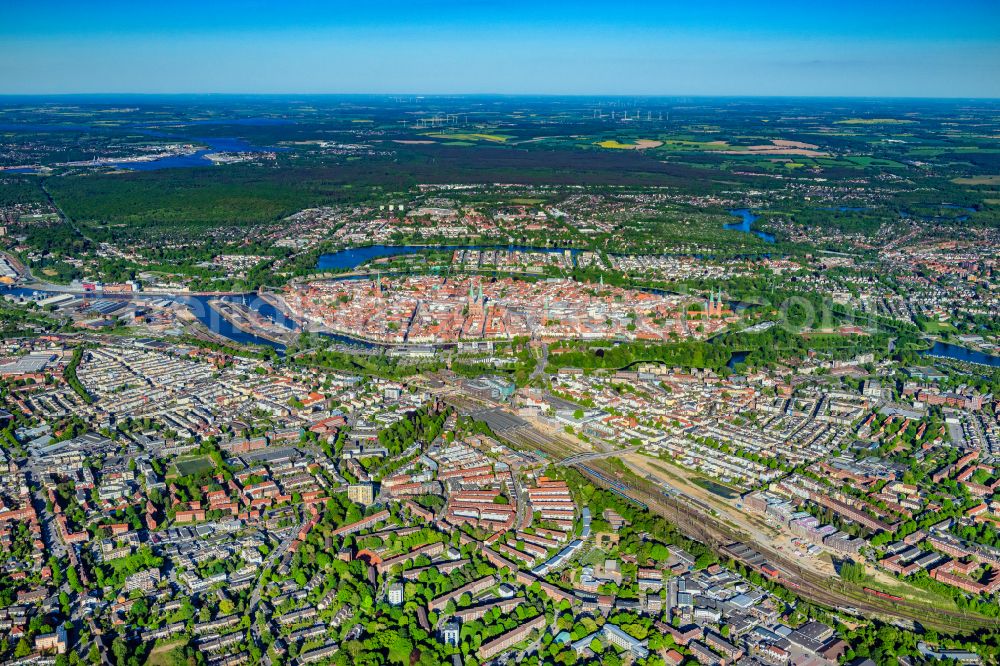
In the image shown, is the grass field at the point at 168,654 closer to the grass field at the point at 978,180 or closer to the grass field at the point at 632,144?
the grass field at the point at 978,180

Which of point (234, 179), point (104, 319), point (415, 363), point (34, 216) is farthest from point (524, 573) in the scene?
point (234, 179)

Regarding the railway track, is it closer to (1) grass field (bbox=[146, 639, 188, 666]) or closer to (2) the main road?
(2) the main road

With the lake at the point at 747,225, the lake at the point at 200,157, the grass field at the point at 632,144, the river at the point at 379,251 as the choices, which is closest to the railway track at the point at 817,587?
the river at the point at 379,251

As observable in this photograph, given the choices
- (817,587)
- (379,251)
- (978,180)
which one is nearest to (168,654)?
(817,587)

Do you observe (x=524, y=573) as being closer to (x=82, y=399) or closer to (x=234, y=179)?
(x=82, y=399)

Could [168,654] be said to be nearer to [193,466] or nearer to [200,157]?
[193,466]

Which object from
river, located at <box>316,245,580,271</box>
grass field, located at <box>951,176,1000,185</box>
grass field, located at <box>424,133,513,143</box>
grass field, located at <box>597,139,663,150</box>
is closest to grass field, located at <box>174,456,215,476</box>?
river, located at <box>316,245,580,271</box>
